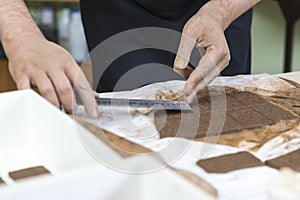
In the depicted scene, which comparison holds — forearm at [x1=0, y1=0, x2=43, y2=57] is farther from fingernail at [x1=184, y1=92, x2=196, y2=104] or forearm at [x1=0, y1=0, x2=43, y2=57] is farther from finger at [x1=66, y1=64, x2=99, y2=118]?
fingernail at [x1=184, y1=92, x2=196, y2=104]

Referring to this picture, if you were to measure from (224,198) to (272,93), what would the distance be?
0.40 m

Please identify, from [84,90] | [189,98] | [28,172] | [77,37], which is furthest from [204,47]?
[77,37]

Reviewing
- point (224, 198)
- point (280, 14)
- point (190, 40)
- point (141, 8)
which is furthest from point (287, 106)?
point (280, 14)

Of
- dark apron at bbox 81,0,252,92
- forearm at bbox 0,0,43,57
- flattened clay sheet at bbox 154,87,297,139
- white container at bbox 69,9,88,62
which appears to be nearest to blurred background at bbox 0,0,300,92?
white container at bbox 69,9,88,62

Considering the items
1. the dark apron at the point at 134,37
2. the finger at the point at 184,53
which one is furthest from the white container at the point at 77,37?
the finger at the point at 184,53

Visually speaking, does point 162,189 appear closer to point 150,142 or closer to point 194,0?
point 150,142

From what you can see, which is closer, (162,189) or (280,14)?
(162,189)

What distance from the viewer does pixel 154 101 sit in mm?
896

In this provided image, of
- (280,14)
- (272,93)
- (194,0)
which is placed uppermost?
(194,0)

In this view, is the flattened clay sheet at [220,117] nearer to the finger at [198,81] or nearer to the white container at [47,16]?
the finger at [198,81]

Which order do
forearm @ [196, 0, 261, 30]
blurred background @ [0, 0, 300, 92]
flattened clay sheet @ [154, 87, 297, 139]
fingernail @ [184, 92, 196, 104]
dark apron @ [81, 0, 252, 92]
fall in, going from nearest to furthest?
flattened clay sheet @ [154, 87, 297, 139], fingernail @ [184, 92, 196, 104], forearm @ [196, 0, 261, 30], dark apron @ [81, 0, 252, 92], blurred background @ [0, 0, 300, 92]

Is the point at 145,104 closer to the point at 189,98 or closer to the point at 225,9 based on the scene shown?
the point at 189,98

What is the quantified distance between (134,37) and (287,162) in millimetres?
609

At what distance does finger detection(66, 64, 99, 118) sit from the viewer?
2.77ft
